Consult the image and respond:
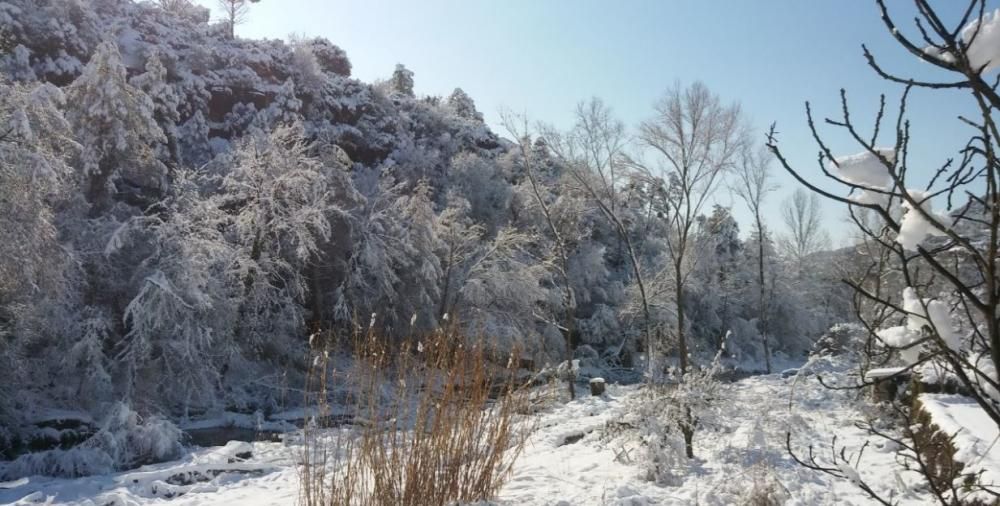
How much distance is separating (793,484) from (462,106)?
3154 cm

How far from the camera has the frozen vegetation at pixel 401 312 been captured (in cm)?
241

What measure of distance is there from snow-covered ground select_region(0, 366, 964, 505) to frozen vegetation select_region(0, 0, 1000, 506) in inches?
1.9

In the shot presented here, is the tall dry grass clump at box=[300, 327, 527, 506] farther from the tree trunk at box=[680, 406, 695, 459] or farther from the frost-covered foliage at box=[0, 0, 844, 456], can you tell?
the tree trunk at box=[680, 406, 695, 459]

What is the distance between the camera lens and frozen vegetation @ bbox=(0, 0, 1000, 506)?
2.41 m

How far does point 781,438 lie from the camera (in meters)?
5.17

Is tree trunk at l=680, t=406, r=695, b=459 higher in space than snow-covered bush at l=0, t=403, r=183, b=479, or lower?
higher

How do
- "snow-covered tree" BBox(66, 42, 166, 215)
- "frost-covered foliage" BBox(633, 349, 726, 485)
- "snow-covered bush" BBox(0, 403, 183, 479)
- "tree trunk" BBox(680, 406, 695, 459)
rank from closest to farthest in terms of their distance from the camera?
"frost-covered foliage" BBox(633, 349, 726, 485) → "tree trunk" BBox(680, 406, 695, 459) → "snow-covered bush" BBox(0, 403, 183, 479) → "snow-covered tree" BBox(66, 42, 166, 215)

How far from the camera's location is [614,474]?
5.17 meters

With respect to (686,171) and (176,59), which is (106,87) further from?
(686,171)

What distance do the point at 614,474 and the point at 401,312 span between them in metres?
11.0

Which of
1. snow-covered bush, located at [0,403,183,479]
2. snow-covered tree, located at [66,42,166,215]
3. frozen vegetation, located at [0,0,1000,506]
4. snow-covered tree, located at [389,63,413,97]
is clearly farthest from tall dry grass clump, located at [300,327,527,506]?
snow-covered tree, located at [389,63,413,97]

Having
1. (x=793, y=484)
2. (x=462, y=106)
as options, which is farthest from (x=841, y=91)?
(x=462, y=106)

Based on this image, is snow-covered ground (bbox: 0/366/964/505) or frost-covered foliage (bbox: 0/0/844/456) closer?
snow-covered ground (bbox: 0/366/964/505)

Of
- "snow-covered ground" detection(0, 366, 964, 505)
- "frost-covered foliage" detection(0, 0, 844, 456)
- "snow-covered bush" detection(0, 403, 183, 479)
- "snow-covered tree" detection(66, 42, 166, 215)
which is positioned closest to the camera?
"snow-covered ground" detection(0, 366, 964, 505)
